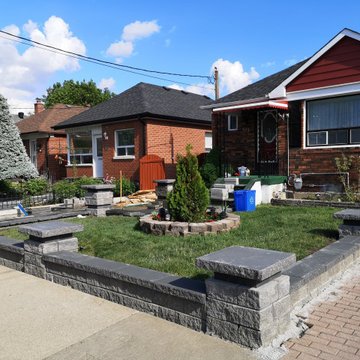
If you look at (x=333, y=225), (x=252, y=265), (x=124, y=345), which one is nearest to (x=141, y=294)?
(x=124, y=345)

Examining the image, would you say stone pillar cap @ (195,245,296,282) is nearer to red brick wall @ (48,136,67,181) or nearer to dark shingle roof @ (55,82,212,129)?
dark shingle roof @ (55,82,212,129)

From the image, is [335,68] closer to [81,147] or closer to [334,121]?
[334,121]

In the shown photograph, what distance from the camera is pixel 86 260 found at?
4.80 meters

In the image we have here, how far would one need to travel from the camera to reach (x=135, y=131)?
56.2ft

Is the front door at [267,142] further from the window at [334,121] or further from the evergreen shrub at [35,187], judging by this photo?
the evergreen shrub at [35,187]

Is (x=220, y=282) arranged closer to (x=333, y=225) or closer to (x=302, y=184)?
(x=333, y=225)

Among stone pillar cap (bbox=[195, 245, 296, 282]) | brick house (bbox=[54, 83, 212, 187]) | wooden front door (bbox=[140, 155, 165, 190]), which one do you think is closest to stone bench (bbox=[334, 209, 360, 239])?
stone pillar cap (bbox=[195, 245, 296, 282])

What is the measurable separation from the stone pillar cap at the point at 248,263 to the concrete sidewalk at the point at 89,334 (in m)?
0.66

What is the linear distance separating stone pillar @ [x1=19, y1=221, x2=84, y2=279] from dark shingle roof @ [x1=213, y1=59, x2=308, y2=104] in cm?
885

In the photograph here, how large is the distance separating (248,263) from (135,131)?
14.5 metres

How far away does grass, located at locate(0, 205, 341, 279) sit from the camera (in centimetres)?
523

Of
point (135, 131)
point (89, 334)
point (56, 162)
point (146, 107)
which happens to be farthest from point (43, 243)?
point (56, 162)

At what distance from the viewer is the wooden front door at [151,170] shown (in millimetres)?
15977

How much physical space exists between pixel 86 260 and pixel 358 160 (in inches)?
350
